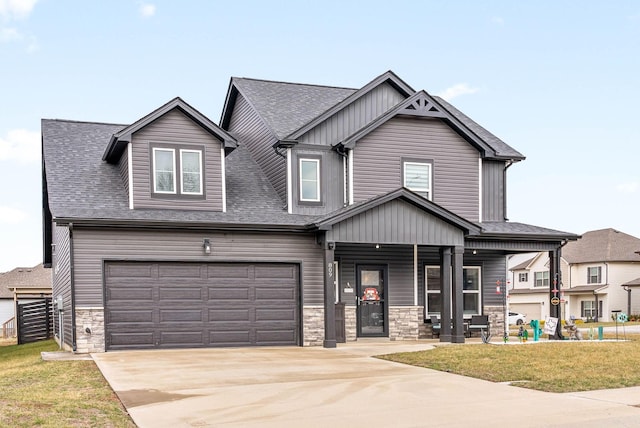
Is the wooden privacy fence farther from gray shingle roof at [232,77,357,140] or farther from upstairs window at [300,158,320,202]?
upstairs window at [300,158,320,202]

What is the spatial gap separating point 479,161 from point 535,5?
474 cm

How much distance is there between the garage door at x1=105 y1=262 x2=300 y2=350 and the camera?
17016 millimetres

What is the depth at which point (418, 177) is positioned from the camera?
2052 centimetres

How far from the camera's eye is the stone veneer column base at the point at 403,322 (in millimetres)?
20289

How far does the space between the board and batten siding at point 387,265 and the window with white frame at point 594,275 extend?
3211 centimetres

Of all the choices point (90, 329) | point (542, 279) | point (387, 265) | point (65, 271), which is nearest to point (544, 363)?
point (387, 265)

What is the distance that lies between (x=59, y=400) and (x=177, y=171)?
976 cm

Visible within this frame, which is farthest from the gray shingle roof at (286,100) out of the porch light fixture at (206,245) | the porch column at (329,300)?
the porch light fixture at (206,245)

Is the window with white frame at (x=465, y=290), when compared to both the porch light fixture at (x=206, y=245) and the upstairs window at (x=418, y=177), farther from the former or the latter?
the porch light fixture at (x=206, y=245)

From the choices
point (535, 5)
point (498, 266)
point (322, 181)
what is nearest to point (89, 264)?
point (322, 181)

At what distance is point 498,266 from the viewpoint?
22.1 meters

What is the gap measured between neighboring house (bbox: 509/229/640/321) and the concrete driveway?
36.1 metres

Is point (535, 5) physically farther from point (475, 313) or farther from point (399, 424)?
point (399, 424)

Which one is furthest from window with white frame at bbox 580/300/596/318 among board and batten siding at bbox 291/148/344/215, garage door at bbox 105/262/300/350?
garage door at bbox 105/262/300/350
